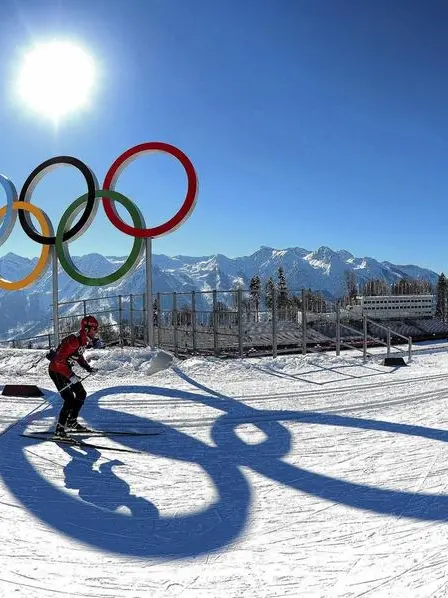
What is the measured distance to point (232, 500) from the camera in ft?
15.0

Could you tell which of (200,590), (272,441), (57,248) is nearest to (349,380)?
(272,441)

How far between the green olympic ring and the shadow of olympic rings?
329 inches

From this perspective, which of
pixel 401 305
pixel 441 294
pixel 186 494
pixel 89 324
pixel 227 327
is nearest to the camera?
pixel 186 494

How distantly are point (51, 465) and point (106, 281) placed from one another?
33.6 feet

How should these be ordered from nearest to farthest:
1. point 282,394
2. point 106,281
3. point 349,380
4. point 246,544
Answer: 1. point 246,544
2. point 282,394
3. point 349,380
4. point 106,281

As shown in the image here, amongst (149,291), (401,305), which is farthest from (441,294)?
(149,291)

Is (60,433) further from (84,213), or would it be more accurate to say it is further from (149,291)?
(84,213)

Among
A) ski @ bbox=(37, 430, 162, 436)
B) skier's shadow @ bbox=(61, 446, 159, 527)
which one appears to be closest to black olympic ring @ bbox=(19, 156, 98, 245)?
ski @ bbox=(37, 430, 162, 436)

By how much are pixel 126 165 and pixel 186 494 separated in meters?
13.0

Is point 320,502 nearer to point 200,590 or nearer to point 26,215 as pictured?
point 200,590

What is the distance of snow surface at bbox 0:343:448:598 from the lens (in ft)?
10.5

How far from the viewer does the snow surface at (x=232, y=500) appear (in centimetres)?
321

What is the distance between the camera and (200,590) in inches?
121

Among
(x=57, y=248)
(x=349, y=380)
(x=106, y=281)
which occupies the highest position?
(x=57, y=248)
